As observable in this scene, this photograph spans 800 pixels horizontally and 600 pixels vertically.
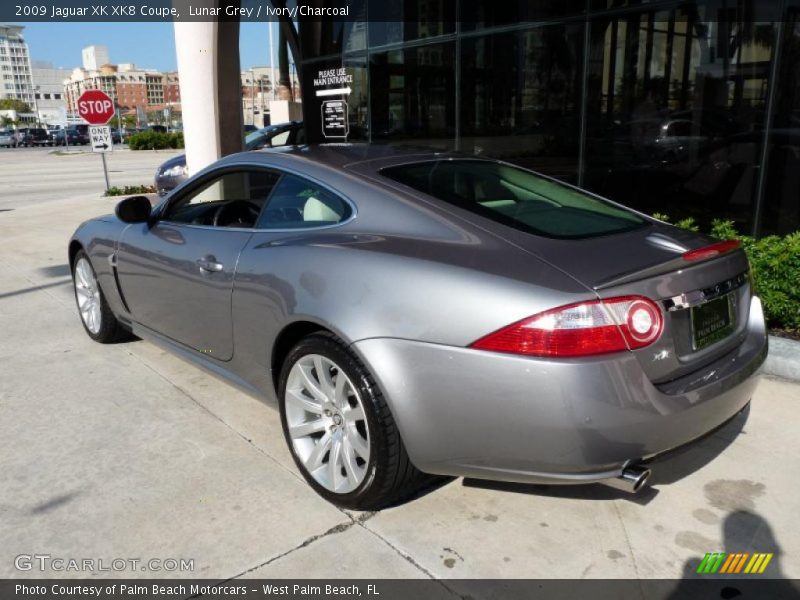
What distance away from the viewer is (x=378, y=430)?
102 inches

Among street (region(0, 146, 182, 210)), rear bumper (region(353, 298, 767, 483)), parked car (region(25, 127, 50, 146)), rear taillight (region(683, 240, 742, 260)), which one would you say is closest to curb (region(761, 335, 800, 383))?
rear taillight (region(683, 240, 742, 260))

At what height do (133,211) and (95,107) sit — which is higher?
(95,107)

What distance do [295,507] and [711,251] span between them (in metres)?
1.99

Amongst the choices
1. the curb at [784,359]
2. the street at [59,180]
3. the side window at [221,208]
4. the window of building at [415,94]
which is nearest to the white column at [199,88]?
the window of building at [415,94]

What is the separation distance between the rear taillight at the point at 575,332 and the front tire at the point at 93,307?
3.43 m

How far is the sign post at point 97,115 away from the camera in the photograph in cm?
A: 1442

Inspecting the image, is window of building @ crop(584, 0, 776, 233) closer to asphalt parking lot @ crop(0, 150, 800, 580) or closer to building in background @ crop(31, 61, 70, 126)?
asphalt parking lot @ crop(0, 150, 800, 580)

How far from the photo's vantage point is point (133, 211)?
4.16 m

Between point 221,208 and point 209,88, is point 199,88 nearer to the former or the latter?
point 209,88

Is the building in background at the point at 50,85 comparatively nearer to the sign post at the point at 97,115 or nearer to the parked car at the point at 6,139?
the parked car at the point at 6,139

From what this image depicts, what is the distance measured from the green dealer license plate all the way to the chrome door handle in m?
2.13

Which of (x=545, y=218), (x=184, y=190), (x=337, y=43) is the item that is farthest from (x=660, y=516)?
(x=337, y=43)

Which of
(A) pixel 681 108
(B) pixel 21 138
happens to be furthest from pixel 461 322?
(B) pixel 21 138

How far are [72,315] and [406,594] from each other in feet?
15.2
